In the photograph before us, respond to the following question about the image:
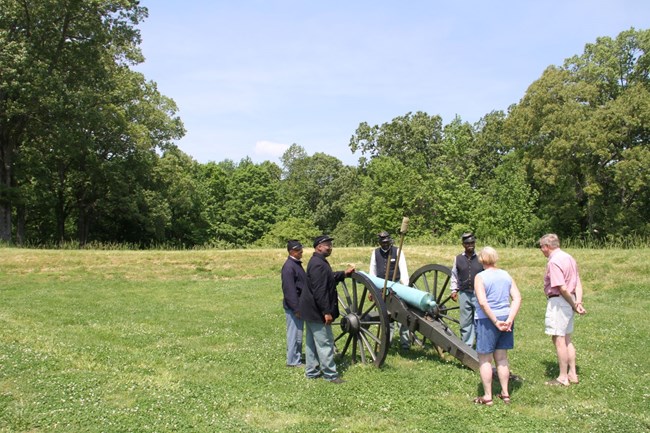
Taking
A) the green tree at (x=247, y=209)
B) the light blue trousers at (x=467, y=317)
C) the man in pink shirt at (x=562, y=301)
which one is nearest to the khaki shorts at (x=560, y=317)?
the man in pink shirt at (x=562, y=301)

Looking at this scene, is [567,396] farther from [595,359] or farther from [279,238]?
[279,238]

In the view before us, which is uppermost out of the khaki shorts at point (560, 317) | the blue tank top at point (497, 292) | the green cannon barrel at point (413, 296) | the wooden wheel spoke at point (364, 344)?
the blue tank top at point (497, 292)

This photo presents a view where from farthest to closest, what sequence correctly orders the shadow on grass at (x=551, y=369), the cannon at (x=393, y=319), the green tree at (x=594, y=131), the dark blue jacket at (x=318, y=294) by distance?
the green tree at (x=594, y=131)
the shadow on grass at (x=551, y=369)
the cannon at (x=393, y=319)
the dark blue jacket at (x=318, y=294)

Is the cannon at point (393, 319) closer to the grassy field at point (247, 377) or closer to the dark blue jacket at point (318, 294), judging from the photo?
the grassy field at point (247, 377)

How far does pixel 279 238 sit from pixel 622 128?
3166 cm

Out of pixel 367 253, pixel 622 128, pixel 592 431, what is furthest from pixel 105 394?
pixel 622 128

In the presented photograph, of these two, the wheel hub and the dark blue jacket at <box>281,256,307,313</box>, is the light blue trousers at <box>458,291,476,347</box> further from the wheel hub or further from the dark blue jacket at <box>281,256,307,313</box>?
the dark blue jacket at <box>281,256,307,313</box>

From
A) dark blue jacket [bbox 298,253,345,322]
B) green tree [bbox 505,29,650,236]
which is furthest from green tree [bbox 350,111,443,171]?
dark blue jacket [bbox 298,253,345,322]

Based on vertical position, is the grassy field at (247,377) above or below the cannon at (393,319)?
below

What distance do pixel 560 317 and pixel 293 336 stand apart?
3.51 metres

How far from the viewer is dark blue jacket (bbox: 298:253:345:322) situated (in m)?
6.57

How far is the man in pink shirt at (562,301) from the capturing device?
6422mm

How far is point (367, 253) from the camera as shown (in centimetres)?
2039

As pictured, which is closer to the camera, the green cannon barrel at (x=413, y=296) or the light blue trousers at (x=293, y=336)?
the green cannon barrel at (x=413, y=296)
